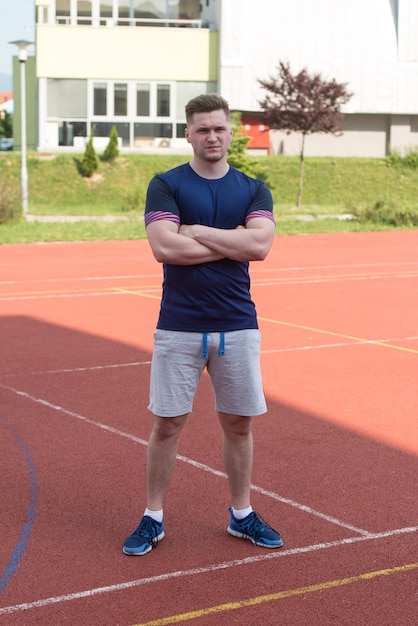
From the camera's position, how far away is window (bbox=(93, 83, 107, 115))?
47.4 meters

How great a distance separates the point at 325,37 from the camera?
49594 millimetres

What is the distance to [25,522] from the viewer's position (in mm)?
5777

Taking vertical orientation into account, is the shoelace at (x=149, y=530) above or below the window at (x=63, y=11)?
below

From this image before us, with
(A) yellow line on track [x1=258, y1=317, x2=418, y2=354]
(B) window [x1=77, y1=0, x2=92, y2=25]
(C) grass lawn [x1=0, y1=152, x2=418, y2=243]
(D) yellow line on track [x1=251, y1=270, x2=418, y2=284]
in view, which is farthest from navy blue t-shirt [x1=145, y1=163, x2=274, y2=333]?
(B) window [x1=77, y1=0, x2=92, y2=25]

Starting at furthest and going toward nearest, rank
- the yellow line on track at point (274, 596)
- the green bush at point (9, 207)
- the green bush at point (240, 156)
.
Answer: the green bush at point (240, 156) → the green bush at point (9, 207) → the yellow line on track at point (274, 596)

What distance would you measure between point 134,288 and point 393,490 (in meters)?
11.1

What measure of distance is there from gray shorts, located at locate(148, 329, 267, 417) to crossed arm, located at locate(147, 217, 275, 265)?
39 centimetres

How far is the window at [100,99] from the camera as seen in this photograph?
47.4 meters

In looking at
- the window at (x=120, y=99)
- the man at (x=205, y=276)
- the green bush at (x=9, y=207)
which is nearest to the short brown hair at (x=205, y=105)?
the man at (x=205, y=276)

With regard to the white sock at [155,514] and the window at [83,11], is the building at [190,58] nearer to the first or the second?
the window at [83,11]

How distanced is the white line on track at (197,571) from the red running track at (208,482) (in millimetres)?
12

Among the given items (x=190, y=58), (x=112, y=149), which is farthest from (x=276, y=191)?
(x=190, y=58)

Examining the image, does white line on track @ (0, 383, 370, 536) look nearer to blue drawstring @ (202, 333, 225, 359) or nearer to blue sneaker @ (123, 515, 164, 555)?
blue sneaker @ (123, 515, 164, 555)

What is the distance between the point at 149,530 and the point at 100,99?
43.8 m
